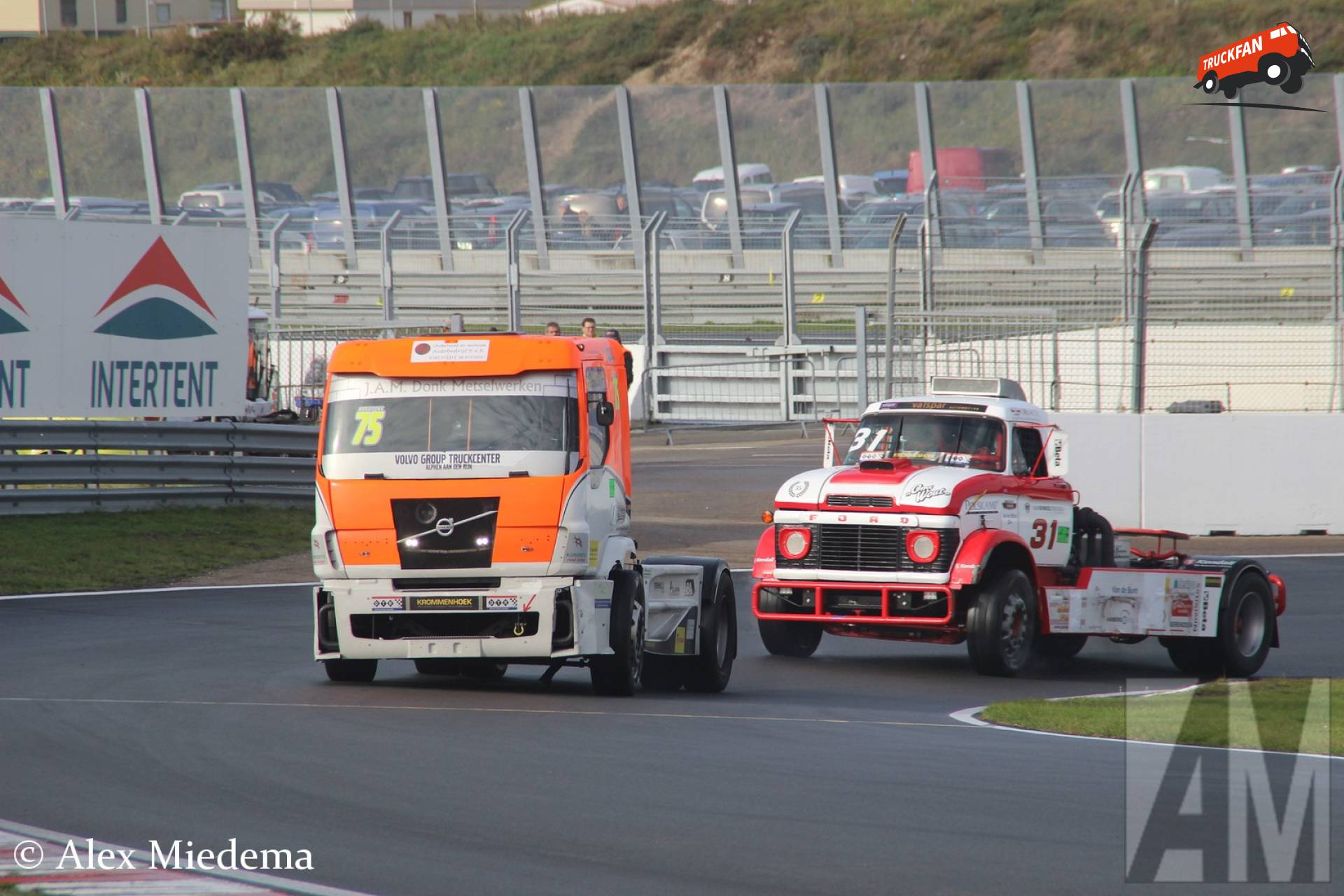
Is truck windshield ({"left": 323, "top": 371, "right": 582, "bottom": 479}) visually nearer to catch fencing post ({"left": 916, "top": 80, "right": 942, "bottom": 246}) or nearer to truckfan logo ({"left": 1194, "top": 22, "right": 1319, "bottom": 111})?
catch fencing post ({"left": 916, "top": 80, "right": 942, "bottom": 246})

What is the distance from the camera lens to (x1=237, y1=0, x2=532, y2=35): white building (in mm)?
70375

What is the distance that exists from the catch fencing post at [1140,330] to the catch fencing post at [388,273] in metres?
12.9

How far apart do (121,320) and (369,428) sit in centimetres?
1075

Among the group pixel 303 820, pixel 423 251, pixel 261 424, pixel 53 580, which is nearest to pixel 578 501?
pixel 303 820

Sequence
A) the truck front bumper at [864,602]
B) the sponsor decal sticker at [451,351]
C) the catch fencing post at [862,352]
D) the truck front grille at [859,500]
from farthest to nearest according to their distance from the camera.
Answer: the catch fencing post at [862,352] → the truck front grille at [859,500] → the truck front bumper at [864,602] → the sponsor decal sticker at [451,351]

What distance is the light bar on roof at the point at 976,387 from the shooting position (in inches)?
562

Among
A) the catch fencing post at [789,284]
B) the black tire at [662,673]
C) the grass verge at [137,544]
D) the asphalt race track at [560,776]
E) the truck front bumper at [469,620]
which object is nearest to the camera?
the asphalt race track at [560,776]

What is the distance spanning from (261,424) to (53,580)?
429 centimetres

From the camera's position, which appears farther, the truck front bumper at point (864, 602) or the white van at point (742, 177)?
the white van at point (742, 177)

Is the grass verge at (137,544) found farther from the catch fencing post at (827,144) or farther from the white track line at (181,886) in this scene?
the catch fencing post at (827,144)

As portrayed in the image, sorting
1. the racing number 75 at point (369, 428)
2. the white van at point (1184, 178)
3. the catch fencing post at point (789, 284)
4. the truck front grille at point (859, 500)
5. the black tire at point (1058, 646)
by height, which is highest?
the white van at point (1184, 178)

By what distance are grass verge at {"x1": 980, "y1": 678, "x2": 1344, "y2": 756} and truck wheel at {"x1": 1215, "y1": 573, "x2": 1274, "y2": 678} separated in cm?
115

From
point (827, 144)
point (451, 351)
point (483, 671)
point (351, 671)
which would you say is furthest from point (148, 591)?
point (827, 144)

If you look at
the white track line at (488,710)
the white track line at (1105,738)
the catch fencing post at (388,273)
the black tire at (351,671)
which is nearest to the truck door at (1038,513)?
the white track line at (1105,738)
